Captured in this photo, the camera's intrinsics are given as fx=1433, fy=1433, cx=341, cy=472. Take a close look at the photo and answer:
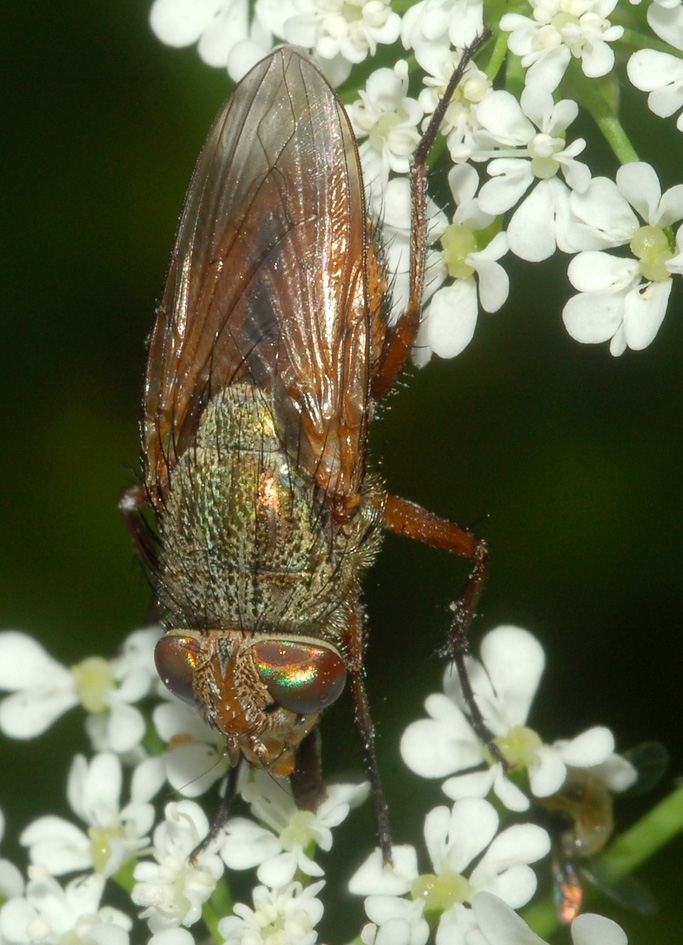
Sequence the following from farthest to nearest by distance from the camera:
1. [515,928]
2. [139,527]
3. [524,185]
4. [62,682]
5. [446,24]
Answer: [62,682]
[139,527]
[446,24]
[524,185]
[515,928]

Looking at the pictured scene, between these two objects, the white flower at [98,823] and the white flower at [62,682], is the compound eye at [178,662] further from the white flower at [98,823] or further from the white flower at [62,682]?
the white flower at [62,682]

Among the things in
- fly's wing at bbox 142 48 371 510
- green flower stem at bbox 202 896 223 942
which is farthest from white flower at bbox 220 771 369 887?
fly's wing at bbox 142 48 371 510

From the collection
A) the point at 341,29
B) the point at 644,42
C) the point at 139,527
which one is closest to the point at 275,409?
the point at 139,527

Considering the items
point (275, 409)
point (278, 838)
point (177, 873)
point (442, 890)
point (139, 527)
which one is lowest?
point (177, 873)

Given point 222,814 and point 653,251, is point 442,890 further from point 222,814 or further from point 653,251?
point 653,251

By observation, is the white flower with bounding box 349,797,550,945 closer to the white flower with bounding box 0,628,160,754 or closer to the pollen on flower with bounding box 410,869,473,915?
the pollen on flower with bounding box 410,869,473,915

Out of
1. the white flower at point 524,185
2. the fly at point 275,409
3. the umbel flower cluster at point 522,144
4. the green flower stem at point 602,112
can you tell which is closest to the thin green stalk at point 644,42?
the umbel flower cluster at point 522,144

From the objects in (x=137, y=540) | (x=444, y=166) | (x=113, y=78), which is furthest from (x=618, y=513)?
(x=113, y=78)
